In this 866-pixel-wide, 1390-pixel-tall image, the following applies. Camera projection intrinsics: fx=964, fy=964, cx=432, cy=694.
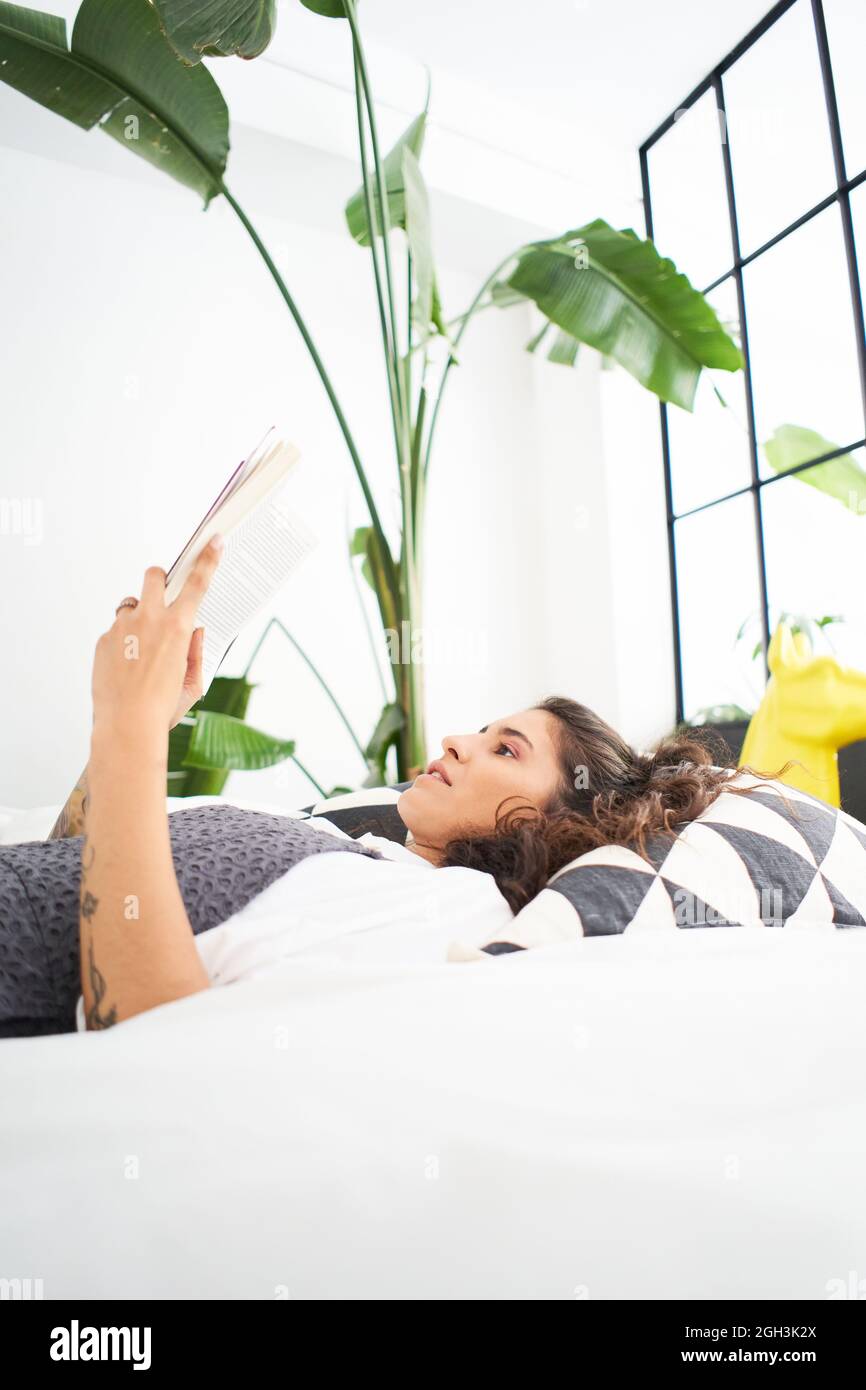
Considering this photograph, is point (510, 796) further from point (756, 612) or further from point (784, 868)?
point (756, 612)

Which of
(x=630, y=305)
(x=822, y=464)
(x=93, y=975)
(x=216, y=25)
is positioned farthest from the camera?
(x=822, y=464)

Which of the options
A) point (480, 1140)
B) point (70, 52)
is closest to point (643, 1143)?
point (480, 1140)

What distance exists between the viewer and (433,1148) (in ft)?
1.57

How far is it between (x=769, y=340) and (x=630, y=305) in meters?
0.91

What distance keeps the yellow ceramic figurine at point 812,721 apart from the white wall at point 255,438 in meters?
1.58

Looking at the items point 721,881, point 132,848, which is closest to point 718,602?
point 721,881

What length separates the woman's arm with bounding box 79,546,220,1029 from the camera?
613mm

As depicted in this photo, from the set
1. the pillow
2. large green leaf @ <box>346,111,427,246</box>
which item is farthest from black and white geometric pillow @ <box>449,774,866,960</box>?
large green leaf @ <box>346,111,427,246</box>

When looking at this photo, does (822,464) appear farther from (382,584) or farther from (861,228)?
(382,584)

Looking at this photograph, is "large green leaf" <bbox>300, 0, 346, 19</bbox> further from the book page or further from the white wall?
the book page

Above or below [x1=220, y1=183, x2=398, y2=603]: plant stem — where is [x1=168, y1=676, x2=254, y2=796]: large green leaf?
below

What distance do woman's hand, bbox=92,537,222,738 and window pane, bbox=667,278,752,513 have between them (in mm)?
2499

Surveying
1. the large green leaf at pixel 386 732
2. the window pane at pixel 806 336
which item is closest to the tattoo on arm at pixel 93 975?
the large green leaf at pixel 386 732
